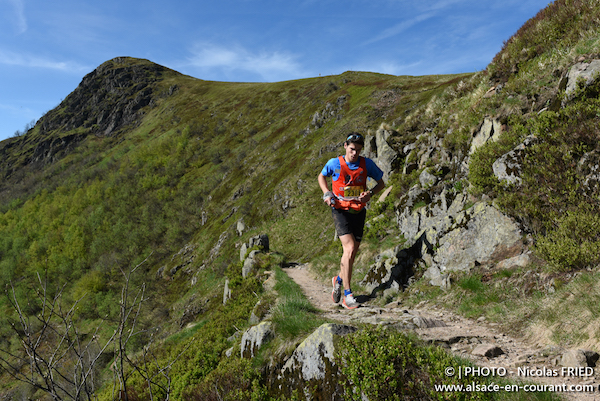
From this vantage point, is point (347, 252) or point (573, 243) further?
point (347, 252)

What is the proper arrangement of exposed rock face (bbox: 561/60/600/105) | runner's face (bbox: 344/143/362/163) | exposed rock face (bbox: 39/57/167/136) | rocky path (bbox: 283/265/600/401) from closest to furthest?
1. rocky path (bbox: 283/265/600/401)
2. runner's face (bbox: 344/143/362/163)
3. exposed rock face (bbox: 561/60/600/105)
4. exposed rock face (bbox: 39/57/167/136)

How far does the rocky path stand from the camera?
11.7 feet

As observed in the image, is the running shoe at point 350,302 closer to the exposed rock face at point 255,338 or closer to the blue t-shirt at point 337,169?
the exposed rock face at point 255,338

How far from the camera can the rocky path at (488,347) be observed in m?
3.56

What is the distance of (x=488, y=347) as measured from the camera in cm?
452

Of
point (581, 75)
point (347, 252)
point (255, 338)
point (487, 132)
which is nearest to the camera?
point (255, 338)

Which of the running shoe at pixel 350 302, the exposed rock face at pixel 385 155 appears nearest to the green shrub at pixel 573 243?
the running shoe at pixel 350 302

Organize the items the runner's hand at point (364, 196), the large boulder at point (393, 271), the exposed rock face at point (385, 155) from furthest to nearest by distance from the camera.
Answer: the exposed rock face at point (385, 155) < the large boulder at point (393, 271) < the runner's hand at point (364, 196)

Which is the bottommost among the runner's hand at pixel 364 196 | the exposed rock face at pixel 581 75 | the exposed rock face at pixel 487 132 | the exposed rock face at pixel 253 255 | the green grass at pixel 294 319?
the exposed rock face at pixel 253 255

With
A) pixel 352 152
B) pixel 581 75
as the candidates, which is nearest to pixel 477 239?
pixel 352 152

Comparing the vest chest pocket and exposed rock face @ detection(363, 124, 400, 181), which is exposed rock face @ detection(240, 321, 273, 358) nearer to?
the vest chest pocket

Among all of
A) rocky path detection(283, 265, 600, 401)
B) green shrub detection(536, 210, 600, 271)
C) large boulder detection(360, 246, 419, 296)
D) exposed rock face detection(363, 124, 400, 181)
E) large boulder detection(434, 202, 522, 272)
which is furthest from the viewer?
exposed rock face detection(363, 124, 400, 181)

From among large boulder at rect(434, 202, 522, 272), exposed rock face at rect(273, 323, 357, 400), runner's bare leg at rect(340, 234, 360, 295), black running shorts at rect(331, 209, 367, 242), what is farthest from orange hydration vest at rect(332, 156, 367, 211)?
large boulder at rect(434, 202, 522, 272)

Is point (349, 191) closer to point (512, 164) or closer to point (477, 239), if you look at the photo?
point (477, 239)
